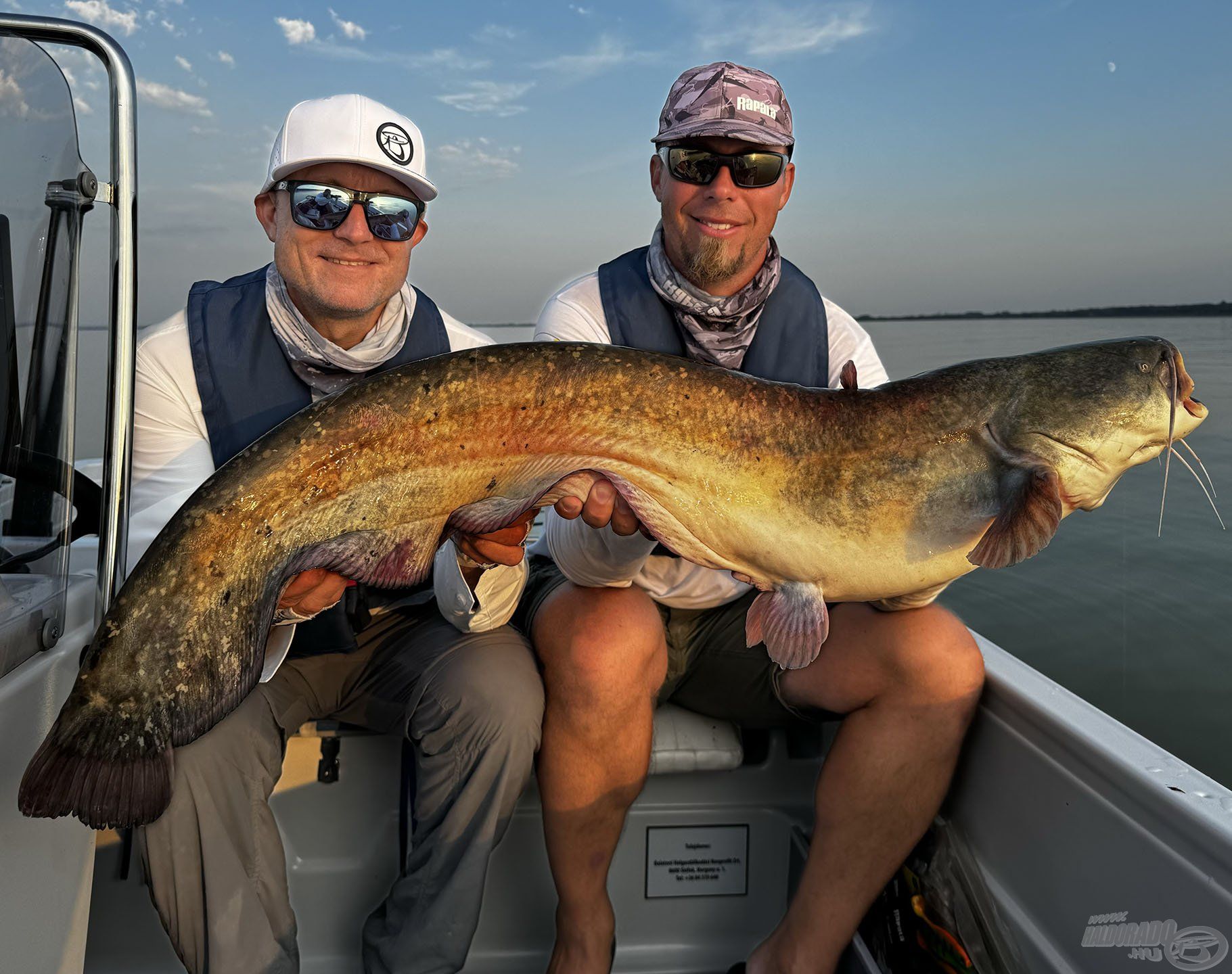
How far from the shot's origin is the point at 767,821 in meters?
2.96

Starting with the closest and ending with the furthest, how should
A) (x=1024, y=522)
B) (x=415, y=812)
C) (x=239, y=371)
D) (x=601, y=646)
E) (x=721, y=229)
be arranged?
(x=1024, y=522), (x=601, y=646), (x=415, y=812), (x=239, y=371), (x=721, y=229)

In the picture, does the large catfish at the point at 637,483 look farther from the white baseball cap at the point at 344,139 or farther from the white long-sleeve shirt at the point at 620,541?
the white baseball cap at the point at 344,139

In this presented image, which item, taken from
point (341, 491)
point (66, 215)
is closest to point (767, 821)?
point (341, 491)

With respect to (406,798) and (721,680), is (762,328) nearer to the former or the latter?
(721,680)

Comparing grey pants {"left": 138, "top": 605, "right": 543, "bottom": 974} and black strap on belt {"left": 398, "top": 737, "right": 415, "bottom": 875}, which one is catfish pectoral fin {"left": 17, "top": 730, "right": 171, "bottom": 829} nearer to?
grey pants {"left": 138, "top": 605, "right": 543, "bottom": 974}

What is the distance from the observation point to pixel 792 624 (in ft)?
7.14

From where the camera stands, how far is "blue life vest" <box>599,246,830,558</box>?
295cm

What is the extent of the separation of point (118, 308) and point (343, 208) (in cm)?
66

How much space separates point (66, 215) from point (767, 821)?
2517 millimetres

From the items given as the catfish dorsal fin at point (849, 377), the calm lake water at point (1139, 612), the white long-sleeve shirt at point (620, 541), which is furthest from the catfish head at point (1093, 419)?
the calm lake water at point (1139, 612)

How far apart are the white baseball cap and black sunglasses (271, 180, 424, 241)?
0.22 feet

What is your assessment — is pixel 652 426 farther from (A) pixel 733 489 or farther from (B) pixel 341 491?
(B) pixel 341 491

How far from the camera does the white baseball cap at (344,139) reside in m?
2.63

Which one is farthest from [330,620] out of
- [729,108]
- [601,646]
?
[729,108]
